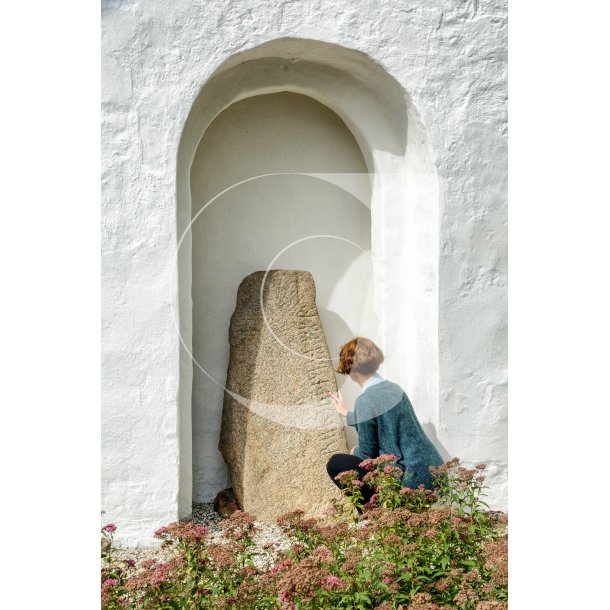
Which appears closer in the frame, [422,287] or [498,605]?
[498,605]

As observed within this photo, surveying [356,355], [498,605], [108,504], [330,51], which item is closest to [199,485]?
[108,504]

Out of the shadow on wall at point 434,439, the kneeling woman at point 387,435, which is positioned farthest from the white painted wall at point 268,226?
the shadow on wall at point 434,439

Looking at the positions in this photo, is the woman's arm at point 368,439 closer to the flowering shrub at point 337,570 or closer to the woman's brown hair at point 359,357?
the woman's brown hair at point 359,357

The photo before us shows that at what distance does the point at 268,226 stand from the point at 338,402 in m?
0.89

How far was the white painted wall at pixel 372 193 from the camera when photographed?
12.0 ft

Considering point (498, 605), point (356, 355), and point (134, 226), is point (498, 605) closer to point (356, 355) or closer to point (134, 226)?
point (356, 355)

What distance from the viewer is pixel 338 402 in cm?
387

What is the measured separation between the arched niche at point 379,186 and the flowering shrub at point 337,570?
87 cm

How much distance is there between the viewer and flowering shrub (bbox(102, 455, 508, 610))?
2.64m

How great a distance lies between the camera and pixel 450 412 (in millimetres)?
3898

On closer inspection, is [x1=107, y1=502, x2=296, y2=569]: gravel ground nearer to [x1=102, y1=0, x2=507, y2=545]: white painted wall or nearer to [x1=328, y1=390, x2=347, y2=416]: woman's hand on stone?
[x1=102, y1=0, x2=507, y2=545]: white painted wall

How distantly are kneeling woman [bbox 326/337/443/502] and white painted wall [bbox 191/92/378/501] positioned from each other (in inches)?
6.3

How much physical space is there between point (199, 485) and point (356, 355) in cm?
99

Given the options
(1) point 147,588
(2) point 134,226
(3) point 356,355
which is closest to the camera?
(1) point 147,588
